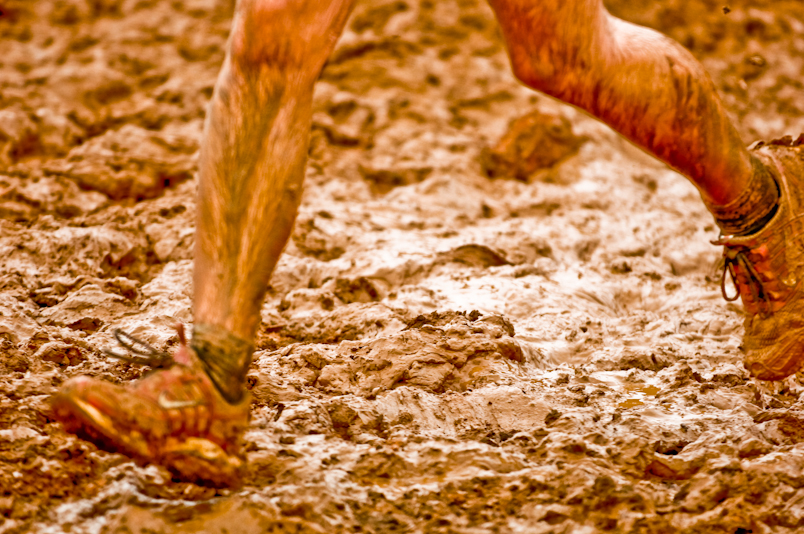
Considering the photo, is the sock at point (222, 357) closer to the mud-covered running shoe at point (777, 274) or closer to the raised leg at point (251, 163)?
the raised leg at point (251, 163)

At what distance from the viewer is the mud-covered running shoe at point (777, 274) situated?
1.45 meters

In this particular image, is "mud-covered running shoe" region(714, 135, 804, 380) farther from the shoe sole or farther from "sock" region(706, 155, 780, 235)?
the shoe sole

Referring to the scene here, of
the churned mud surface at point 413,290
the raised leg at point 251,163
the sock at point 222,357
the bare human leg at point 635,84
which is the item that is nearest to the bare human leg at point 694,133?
the bare human leg at point 635,84

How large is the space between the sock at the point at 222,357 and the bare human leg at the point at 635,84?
66cm

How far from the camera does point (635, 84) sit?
132 centimetres

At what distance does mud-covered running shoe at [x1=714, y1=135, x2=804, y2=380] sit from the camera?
57.1 inches

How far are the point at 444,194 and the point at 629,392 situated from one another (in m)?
1.21

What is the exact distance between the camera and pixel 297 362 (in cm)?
152

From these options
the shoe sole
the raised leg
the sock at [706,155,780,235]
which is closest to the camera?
the shoe sole

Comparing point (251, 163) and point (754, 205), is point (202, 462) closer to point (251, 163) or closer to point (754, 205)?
point (251, 163)

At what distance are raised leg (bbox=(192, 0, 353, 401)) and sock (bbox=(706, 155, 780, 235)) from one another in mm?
786

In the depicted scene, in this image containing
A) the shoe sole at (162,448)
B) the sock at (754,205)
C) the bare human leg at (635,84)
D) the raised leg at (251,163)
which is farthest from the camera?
the sock at (754,205)

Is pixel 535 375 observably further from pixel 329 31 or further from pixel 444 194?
pixel 444 194

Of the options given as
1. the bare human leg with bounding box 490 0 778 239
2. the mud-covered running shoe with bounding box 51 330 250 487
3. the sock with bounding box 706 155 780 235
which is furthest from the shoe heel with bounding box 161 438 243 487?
the sock with bounding box 706 155 780 235
